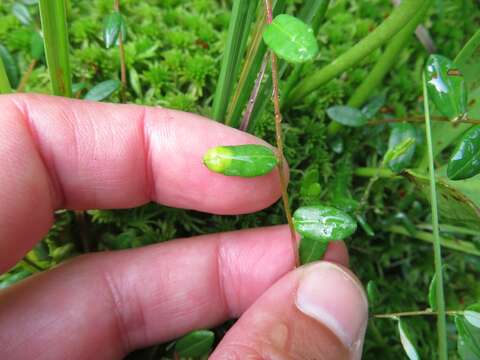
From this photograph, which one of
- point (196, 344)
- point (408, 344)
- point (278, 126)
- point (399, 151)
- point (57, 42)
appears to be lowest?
point (196, 344)

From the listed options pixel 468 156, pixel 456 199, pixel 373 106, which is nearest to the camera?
pixel 468 156

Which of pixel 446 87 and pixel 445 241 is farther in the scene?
pixel 445 241

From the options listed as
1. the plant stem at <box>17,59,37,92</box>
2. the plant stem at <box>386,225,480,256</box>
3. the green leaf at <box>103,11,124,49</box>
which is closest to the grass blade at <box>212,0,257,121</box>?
the green leaf at <box>103,11,124,49</box>

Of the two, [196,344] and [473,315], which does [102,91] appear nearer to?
[196,344]

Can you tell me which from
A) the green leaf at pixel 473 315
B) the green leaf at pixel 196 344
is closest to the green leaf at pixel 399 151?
the green leaf at pixel 473 315

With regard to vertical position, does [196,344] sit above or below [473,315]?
below

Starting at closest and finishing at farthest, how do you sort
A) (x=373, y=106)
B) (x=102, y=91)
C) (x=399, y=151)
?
1. (x=399, y=151)
2. (x=102, y=91)
3. (x=373, y=106)

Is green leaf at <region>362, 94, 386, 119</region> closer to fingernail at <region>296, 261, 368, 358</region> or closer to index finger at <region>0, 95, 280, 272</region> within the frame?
index finger at <region>0, 95, 280, 272</region>

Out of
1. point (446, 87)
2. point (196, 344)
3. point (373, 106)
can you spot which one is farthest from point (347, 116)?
point (196, 344)
